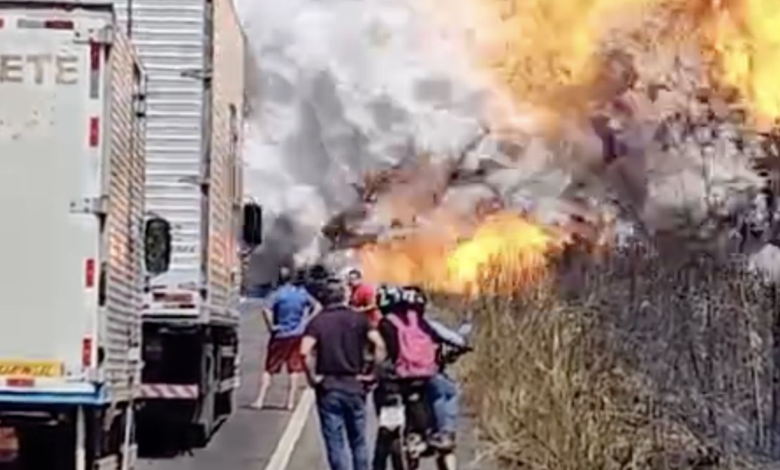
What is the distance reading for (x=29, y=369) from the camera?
1265 centimetres

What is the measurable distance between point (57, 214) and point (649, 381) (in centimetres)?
506

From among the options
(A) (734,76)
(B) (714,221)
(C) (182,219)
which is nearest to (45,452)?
(C) (182,219)

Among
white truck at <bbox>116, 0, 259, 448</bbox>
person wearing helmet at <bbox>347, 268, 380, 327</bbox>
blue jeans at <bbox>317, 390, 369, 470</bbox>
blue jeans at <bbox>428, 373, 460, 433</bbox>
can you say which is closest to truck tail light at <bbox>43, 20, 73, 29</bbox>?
blue jeans at <bbox>317, 390, 369, 470</bbox>

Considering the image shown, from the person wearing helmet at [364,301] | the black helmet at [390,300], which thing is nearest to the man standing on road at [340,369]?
the black helmet at [390,300]

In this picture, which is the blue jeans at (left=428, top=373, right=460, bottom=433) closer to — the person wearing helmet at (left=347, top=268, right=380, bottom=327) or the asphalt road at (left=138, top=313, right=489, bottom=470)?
the person wearing helmet at (left=347, top=268, right=380, bottom=327)

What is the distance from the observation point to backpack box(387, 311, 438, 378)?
608 inches

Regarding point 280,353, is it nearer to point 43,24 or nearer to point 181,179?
point 181,179

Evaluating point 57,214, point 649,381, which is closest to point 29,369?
point 57,214

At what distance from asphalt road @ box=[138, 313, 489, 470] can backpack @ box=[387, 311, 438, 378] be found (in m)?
1.51

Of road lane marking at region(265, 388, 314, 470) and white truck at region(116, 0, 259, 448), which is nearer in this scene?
white truck at region(116, 0, 259, 448)

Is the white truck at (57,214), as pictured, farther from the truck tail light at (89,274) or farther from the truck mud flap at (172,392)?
the truck mud flap at (172,392)

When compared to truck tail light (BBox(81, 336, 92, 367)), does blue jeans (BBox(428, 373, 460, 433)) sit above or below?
below

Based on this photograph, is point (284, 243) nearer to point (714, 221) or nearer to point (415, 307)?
point (714, 221)

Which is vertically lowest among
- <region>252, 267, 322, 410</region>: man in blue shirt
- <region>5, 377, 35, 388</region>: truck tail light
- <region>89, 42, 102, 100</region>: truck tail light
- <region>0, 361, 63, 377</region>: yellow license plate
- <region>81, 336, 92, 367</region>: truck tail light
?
<region>5, 377, 35, 388</region>: truck tail light
